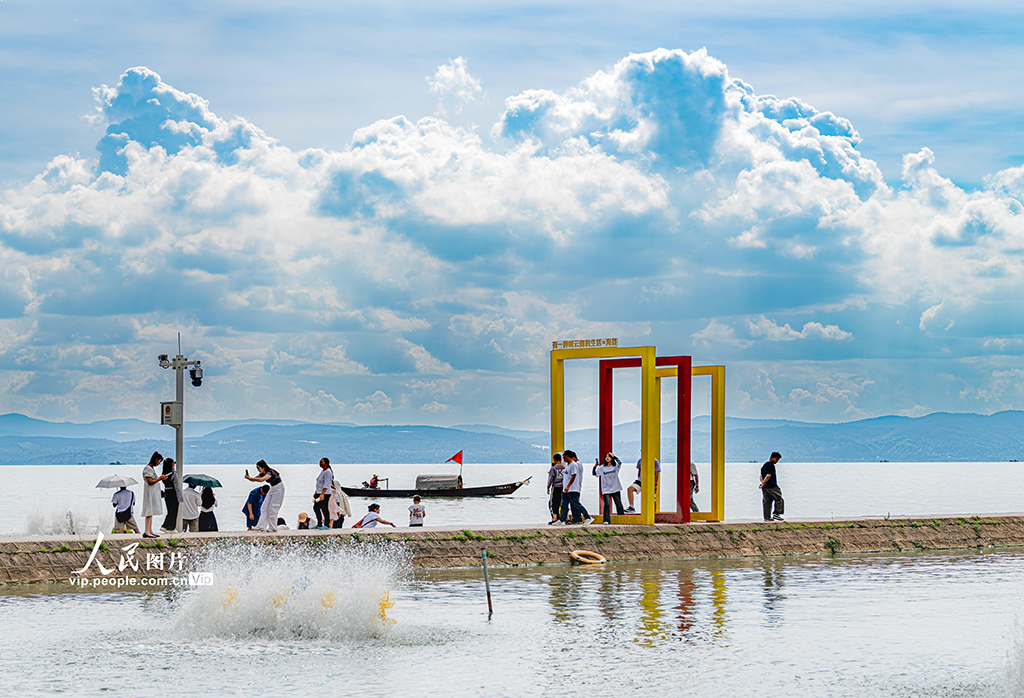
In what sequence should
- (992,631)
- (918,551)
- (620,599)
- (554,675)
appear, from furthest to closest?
(918,551)
(620,599)
(992,631)
(554,675)

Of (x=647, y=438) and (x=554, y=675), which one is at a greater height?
(x=647, y=438)

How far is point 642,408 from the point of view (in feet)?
73.8

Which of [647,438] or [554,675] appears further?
[647,438]

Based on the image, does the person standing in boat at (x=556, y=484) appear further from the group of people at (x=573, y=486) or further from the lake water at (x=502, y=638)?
the lake water at (x=502, y=638)

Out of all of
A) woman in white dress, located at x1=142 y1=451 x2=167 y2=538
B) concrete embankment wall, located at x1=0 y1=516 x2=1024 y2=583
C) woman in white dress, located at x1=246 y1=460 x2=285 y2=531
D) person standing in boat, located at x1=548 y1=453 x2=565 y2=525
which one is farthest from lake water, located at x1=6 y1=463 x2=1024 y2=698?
person standing in boat, located at x1=548 y1=453 x2=565 y2=525

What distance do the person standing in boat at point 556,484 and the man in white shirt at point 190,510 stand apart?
261 inches

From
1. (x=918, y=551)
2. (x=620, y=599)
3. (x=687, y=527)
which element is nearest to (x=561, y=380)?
(x=687, y=527)

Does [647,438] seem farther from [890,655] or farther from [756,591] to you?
[890,655]

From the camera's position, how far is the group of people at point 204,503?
800 inches

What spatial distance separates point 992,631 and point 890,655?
249 cm

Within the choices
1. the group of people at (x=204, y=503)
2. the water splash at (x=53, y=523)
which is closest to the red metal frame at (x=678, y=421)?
the group of people at (x=204, y=503)

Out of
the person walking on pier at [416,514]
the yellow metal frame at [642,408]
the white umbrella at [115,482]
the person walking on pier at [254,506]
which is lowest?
the person walking on pier at [416,514]

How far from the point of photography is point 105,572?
1866 centimetres

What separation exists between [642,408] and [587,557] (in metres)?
2.98
